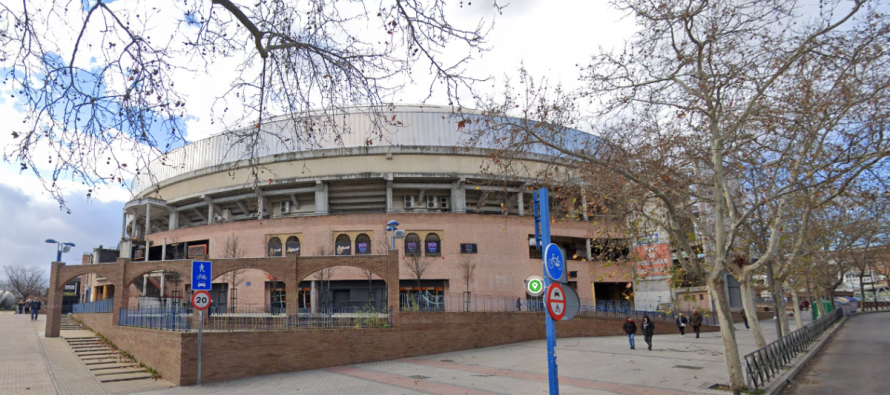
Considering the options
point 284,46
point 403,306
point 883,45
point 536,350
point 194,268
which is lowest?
point 536,350

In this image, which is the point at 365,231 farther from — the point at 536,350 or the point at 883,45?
the point at 883,45

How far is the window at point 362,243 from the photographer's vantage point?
3522 centimetres

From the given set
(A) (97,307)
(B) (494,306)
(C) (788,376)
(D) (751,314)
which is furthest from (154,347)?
(B) (494,306)

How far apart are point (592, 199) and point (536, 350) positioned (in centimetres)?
866

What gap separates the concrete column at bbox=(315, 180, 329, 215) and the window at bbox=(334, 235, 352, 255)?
2.59 metres

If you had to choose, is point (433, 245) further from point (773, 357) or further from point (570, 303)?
point (570, 303)

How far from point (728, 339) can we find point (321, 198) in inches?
1195

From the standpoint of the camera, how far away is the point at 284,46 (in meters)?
6.55

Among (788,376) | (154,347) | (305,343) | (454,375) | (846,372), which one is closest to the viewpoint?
(788,376)

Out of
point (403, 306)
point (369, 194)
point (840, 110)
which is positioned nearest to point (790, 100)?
point (840, 110)

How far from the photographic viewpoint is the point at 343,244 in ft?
116

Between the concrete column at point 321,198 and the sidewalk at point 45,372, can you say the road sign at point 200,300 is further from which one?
the concrete column at point 321,198

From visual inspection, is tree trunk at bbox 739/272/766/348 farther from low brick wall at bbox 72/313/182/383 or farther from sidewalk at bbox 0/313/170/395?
sidewalk at bbox 0/313/170/395

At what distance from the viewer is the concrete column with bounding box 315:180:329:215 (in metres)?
36.8
